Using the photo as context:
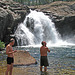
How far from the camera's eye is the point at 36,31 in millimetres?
61094

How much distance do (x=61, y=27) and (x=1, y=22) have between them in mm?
29080

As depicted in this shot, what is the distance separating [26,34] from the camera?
185 feet

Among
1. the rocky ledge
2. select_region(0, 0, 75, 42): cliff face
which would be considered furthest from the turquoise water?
select_region(0, 0, 75, 42): cliff face

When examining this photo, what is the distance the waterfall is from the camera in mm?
55028

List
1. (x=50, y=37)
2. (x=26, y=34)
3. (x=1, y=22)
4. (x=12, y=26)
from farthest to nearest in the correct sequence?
(x=50, y=37) → (x=26, y=34) → (x=12, y=26) → (x=1, y=22)

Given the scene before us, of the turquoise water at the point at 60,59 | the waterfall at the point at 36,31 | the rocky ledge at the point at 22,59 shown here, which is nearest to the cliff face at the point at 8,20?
the waterfall at the point at 36,31

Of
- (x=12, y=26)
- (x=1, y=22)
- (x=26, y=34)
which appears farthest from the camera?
(x=26, y=34)

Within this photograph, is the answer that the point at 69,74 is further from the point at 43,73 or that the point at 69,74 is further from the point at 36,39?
the point at 36,39

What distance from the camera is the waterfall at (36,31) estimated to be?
55.0 metres

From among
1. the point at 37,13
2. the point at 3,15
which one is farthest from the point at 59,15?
the point at 3,15

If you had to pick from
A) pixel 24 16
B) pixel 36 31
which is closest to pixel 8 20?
pixel 24 16

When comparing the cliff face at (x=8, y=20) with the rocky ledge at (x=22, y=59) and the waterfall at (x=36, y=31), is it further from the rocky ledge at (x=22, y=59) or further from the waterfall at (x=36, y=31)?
the rocky ledge at (x=22, y=59)

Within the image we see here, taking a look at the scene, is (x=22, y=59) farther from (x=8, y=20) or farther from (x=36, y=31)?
(x=36, y=31)

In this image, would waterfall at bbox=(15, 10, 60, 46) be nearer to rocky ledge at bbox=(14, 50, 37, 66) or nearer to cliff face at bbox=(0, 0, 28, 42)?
cliff face at bbox=(0, 0, 28, 42)
